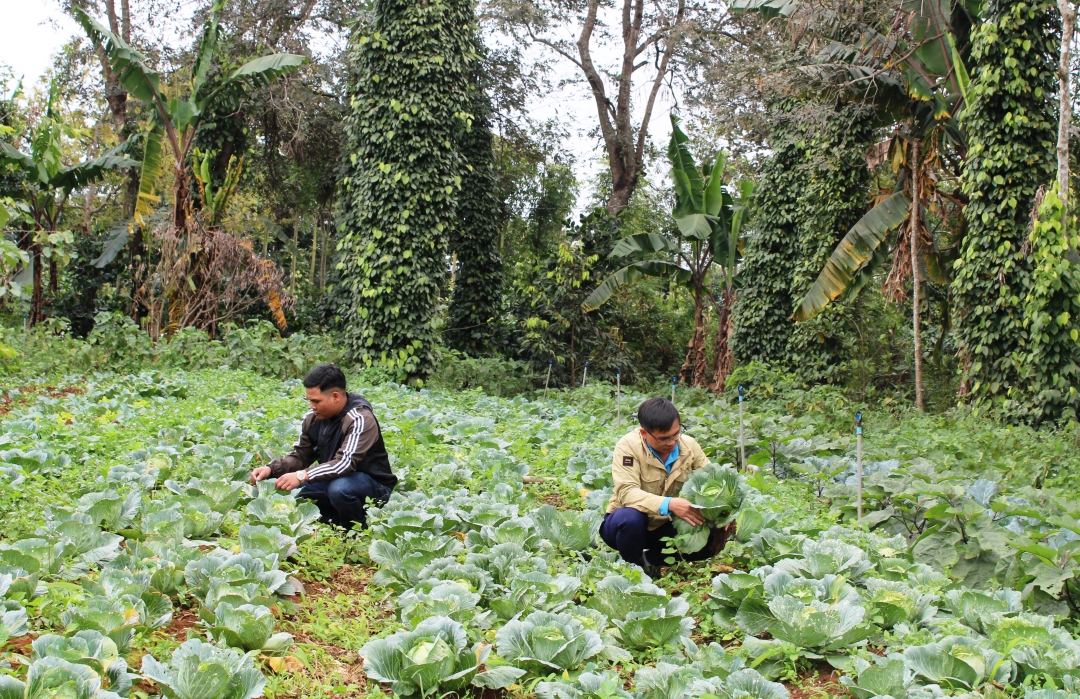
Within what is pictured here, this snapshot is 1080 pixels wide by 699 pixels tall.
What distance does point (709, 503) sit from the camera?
13.8ft

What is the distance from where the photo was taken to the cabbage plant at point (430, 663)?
9.35 ft

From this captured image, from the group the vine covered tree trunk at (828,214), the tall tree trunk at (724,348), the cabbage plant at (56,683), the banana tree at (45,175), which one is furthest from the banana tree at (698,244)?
the cabbage plant at (56,683)

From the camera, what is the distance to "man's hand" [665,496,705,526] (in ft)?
13.8

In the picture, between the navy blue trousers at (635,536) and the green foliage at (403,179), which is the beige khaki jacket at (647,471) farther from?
the green foliage at (403,179)

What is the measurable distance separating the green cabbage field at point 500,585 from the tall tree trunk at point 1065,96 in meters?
3.94

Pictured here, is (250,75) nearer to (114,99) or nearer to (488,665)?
(114,99)

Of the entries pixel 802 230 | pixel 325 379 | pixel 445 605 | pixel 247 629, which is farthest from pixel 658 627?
pixel 802 230

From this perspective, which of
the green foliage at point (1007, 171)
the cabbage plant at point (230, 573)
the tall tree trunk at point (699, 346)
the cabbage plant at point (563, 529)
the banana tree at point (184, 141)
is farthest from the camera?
the tall tree trunk at point (699, 346)

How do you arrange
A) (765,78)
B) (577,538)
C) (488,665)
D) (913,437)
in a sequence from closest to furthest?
(488,665), (577,538), (913,437), (765,78)

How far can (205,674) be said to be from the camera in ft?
8.50

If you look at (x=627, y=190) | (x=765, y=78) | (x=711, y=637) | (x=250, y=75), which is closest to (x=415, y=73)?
(x=250, y=75)

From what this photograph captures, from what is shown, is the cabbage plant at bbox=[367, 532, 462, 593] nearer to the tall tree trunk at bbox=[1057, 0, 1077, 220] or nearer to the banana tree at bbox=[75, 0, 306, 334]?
the tall tree trunk at bbox=[1057, 0, 1077, 220]

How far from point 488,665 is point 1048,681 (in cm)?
186

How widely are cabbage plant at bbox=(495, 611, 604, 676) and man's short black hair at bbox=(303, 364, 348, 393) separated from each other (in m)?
2.18
